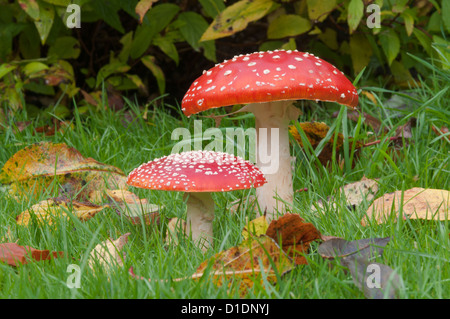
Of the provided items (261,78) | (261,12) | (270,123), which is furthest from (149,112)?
(261,78)

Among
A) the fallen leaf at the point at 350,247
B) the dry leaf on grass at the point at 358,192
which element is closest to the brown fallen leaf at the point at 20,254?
the fallen leaf at the point at 350,247

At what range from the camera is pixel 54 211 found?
230cm

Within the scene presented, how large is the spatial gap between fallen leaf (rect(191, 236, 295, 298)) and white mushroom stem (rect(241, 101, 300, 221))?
1.91ft

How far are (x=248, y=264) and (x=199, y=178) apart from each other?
36cm

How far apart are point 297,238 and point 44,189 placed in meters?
1.41

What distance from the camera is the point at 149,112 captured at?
4.01 m

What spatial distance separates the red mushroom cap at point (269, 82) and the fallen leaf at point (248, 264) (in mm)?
560

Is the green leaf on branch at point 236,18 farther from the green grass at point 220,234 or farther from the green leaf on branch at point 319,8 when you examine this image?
the green grass at point 220,234

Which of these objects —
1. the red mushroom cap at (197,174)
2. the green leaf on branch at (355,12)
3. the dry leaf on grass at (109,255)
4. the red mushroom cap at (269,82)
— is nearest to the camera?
the dry leaf on grass at (109,255)

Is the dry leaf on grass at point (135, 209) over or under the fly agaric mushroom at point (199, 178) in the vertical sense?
under

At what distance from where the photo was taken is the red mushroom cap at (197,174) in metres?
1.91

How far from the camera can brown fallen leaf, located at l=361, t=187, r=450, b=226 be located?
83.0 inches

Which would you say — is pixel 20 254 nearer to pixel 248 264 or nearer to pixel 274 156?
pixel 248 264

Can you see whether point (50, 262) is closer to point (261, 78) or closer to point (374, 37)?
point (261, 78)
